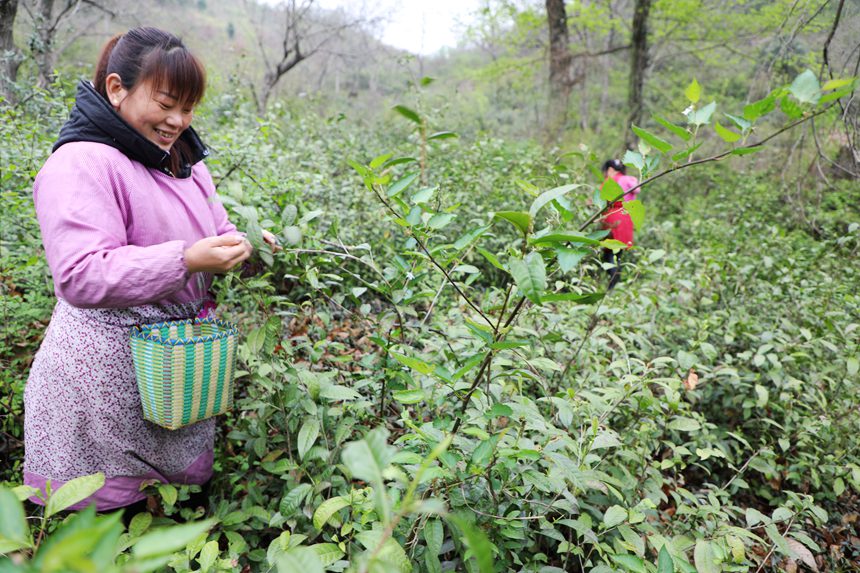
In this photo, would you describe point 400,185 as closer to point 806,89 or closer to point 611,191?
point 611,191

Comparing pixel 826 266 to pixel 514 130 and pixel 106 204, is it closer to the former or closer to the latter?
pixel 106 204

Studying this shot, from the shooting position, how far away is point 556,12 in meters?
8.25

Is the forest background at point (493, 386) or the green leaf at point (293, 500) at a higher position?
the forest background at point (493, 386)

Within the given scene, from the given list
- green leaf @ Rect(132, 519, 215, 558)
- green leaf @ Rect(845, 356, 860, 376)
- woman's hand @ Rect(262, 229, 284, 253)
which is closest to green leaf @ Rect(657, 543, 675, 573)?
green leaf @ Rect(132, 519, 215, 558)

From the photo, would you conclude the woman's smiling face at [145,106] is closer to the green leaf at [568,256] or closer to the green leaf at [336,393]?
the green leaf at [336,393]

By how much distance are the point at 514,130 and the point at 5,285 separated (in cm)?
1817

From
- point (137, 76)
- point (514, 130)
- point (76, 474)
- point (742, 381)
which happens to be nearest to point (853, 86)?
point (137, 76)

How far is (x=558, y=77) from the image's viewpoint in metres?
8.45

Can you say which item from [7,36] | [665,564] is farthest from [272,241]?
[7,36]

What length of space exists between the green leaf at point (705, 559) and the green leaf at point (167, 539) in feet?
4.02

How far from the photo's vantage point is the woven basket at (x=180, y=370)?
1.19 metres

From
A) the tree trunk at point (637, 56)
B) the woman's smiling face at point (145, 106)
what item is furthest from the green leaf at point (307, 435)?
the tree trunk at point (637, 56)

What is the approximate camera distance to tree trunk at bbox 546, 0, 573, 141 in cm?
838

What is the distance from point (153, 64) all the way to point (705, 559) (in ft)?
6.03
